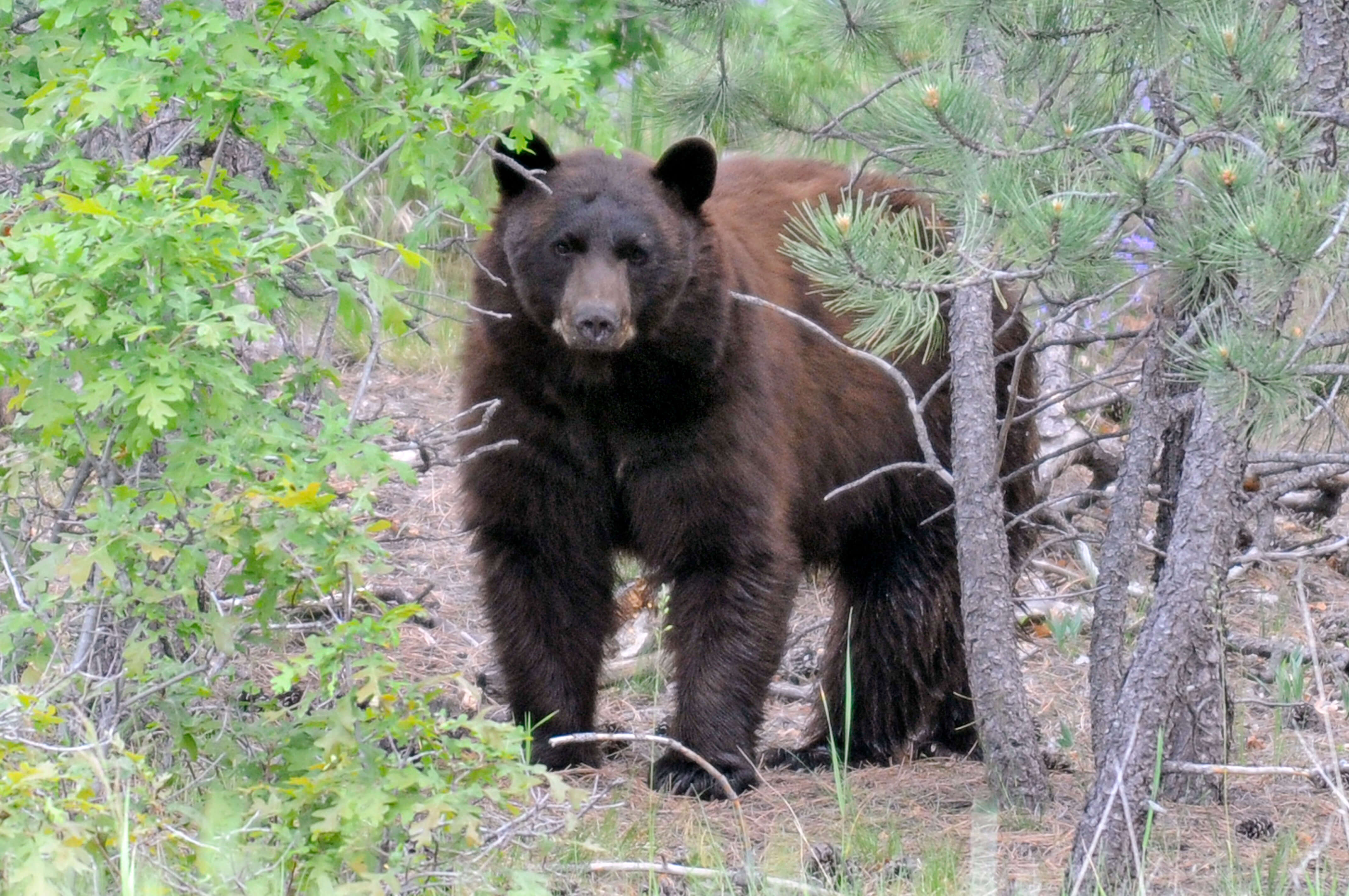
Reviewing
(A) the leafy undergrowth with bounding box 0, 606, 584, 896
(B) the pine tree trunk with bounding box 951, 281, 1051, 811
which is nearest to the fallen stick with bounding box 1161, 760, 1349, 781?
(B) the pine tree trunk with bounding box 951, 281, 1051, 811

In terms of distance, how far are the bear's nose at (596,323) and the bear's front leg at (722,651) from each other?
0.69 m

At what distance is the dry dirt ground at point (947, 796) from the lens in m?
3.47

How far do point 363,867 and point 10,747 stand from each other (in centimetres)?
63

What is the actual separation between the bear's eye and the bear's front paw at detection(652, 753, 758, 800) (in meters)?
1.37

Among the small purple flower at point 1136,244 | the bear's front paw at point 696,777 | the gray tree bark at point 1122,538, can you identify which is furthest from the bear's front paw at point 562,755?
the small purple flower at point 1136,244

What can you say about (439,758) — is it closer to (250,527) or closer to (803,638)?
(250,527)

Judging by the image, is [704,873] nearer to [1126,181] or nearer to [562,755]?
[562,755]

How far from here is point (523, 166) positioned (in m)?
4.52

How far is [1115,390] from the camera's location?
4.35 m

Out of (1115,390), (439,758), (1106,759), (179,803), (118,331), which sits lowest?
(179,803)

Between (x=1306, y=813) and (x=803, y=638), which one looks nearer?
(x=1306, y=813)

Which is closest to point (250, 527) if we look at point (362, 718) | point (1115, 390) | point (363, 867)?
point (362, 718)

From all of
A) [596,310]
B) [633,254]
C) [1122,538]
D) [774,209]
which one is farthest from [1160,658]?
[774,209]

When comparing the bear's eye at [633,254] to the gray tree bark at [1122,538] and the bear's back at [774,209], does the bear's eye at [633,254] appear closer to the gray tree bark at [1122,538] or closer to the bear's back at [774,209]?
the bear's back at [774,209]
